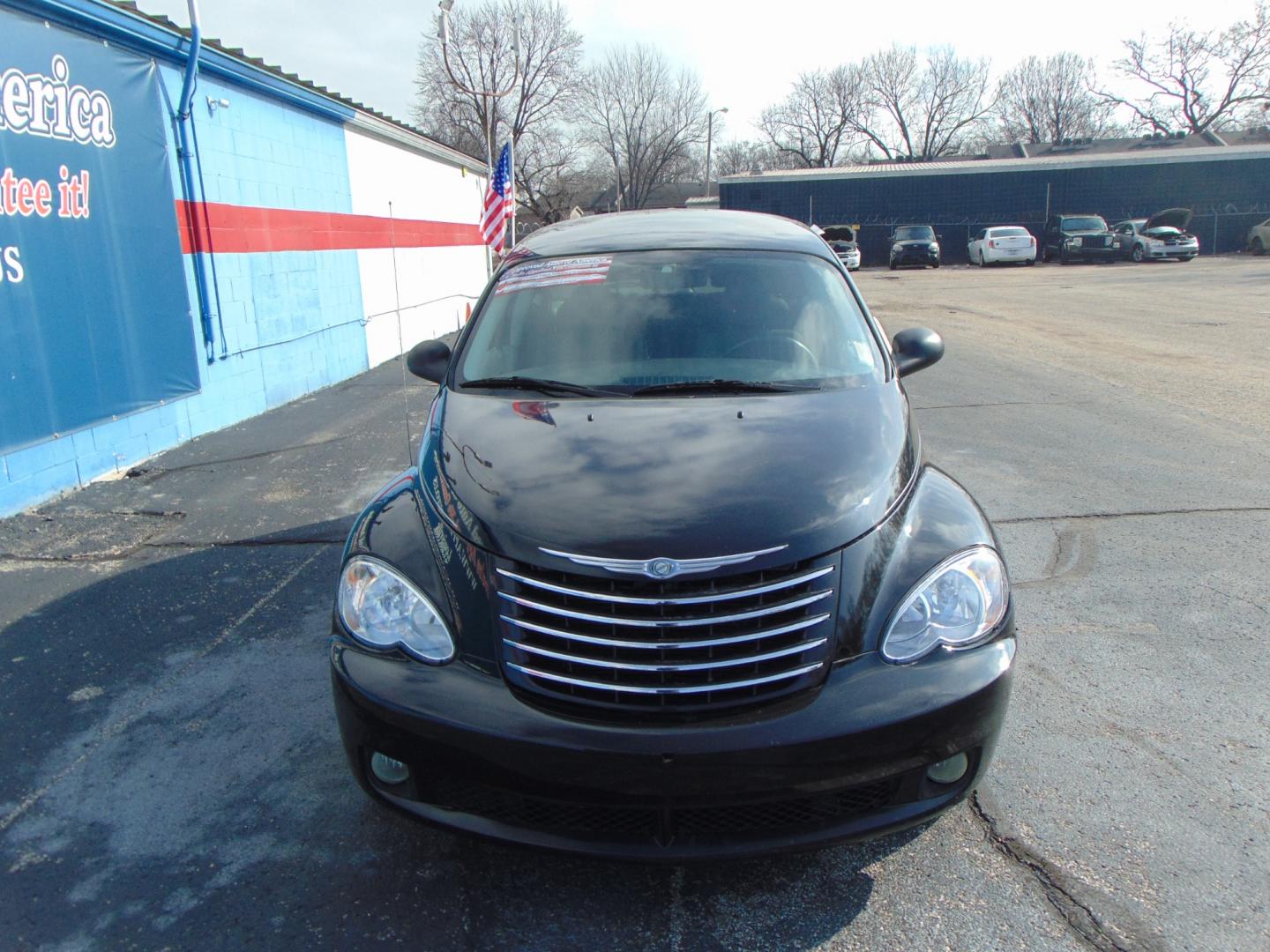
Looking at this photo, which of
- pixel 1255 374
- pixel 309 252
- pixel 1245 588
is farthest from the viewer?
pixel 309 252

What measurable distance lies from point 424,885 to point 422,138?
1530 centimetres

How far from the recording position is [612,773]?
2.24 metres

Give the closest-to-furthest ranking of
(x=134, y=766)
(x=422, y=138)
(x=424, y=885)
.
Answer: (x=424, y=885)
(x=134, y=766)
(x=422, y=138)

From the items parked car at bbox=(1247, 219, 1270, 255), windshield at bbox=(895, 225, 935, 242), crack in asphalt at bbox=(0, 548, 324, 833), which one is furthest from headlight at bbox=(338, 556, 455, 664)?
parked car at bbox=(1247, 219, 1270, 255)

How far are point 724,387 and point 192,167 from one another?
7.34 m

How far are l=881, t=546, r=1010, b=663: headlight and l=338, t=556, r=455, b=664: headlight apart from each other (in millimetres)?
1224

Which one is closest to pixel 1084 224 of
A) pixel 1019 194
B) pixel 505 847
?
pixel 1019 194

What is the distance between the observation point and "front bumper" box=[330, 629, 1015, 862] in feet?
7.36

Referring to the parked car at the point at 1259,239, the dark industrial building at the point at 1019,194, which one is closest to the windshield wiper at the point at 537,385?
the dark industrial building at the point at 1019,194

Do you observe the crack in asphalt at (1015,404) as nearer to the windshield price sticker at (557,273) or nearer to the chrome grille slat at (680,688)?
the windshield price sticker at (557,273)

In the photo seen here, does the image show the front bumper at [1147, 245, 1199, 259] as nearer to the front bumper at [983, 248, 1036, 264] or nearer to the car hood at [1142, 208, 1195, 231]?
the front bumper at [983, 248, 1036, 264]

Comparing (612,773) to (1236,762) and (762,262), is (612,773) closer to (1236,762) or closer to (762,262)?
(1236,762)

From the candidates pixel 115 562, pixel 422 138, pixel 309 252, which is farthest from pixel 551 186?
pixel 115 562

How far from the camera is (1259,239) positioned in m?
35.3
